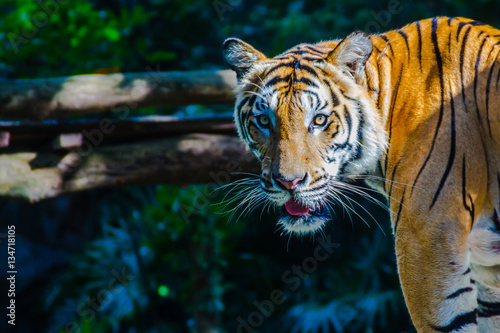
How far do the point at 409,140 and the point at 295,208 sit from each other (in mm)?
517

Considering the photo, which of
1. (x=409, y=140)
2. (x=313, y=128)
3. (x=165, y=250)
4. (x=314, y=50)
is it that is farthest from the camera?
(x=165, y=250)

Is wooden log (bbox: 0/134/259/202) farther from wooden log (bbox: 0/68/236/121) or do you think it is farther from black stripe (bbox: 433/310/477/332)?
black stripe (bbox: 433/310/477/332)

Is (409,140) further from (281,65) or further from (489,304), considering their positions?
(489,304)

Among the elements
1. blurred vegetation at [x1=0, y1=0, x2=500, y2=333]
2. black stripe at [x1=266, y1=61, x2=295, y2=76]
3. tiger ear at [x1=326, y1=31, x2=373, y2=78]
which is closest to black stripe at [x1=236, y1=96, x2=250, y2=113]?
black stripe at [x1=266, y1=61, x2=295, y2=76]

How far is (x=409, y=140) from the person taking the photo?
2070mm

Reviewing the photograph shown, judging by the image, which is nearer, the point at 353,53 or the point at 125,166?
the point at 353,53

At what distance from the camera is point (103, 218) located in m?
5.13

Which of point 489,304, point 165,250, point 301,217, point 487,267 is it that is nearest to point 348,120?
point 301,217

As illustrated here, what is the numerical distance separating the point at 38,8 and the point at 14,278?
298cm

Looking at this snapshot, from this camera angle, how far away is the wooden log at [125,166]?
314cm

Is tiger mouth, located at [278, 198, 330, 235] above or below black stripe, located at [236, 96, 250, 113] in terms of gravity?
below

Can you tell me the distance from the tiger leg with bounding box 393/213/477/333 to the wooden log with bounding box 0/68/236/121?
1.83 m

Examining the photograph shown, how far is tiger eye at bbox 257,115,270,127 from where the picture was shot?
2.26 m

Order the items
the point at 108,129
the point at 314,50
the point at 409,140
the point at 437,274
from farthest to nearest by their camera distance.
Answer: the point at 108,129 < the point at 314,50 < the point at 409,140 < the point at 437,274
